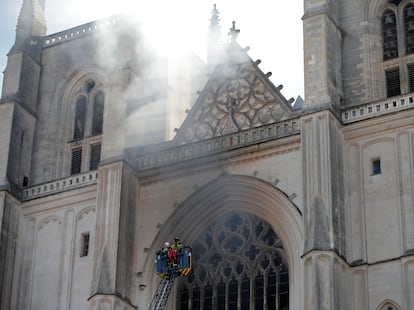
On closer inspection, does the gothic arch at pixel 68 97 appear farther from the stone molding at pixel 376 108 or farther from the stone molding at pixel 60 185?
the stone molding at pixel 376 108

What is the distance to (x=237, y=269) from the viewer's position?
101 feet

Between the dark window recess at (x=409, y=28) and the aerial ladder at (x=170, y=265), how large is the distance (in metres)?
7.72

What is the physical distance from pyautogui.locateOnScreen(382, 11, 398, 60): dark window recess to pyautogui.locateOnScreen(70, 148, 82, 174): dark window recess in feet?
30.6

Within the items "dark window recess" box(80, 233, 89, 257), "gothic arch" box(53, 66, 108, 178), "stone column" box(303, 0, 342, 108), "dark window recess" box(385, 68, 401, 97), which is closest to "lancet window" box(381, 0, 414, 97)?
"dark window recess" box(385, 68, 401, 97)

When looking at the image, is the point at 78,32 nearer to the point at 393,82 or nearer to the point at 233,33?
the point at 233,33

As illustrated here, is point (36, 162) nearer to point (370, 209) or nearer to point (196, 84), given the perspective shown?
point (196, 84)

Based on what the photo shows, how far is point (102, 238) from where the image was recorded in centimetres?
3127

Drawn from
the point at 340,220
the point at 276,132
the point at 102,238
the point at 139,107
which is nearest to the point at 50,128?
the point at 139,107

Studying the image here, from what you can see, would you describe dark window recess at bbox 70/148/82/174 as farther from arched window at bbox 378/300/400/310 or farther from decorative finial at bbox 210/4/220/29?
arched window at bbox 378/300/400/310

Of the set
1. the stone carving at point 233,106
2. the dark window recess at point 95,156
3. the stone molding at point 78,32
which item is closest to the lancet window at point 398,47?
the stone carving at point 233,106

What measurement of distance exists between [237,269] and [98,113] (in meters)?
7.55

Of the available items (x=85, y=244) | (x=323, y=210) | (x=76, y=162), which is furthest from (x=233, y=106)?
(x=323, y=210)

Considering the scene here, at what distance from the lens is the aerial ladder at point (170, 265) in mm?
29781

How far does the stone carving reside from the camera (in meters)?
32.6
